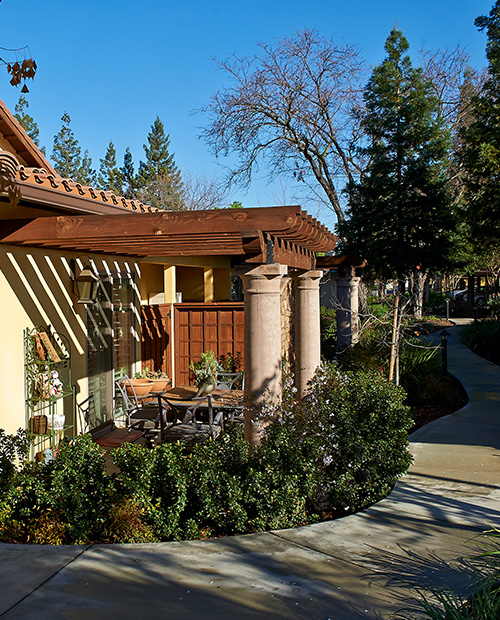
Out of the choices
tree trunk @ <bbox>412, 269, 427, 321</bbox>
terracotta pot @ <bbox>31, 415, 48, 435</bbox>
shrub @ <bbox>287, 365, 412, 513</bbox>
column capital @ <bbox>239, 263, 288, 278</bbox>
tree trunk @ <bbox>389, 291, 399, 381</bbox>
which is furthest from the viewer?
tree trunk @ <bbox>412, 269, 427, 321</bbox>

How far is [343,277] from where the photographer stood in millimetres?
12633

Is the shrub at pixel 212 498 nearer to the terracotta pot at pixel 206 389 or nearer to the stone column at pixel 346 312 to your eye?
the terracotta pot at pixel 206 389

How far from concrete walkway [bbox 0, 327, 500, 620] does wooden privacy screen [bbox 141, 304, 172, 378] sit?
7354 mm

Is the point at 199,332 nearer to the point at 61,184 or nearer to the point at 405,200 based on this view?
the point at 405,200

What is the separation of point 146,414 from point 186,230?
15.5 ft

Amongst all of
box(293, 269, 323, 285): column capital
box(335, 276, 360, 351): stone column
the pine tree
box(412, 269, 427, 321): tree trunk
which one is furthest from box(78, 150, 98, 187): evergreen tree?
box(293, 269, 323, 285): column capital

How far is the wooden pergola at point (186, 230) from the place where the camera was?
516cm

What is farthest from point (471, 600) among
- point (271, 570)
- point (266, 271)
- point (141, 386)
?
point (141, 386)

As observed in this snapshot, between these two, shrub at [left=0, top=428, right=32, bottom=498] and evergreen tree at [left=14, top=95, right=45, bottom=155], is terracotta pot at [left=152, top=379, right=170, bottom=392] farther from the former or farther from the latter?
evergreen tree at [left=14, top=95, right=45, bottom=155]

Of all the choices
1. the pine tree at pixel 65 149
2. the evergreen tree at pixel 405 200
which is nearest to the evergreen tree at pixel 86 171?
the pine tree at pixel 65 149

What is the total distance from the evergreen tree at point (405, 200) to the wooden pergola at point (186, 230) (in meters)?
9.17

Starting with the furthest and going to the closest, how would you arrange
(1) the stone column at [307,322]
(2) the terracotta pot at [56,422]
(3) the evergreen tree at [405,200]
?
1. (3) the evergreen tree at [405,200]
2. (1) the stone column at [307,322]
3. (2) the terracotta pot at [56,422]

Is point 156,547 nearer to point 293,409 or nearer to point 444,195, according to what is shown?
point 293,409

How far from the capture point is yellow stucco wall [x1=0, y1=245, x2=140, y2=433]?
649cm
